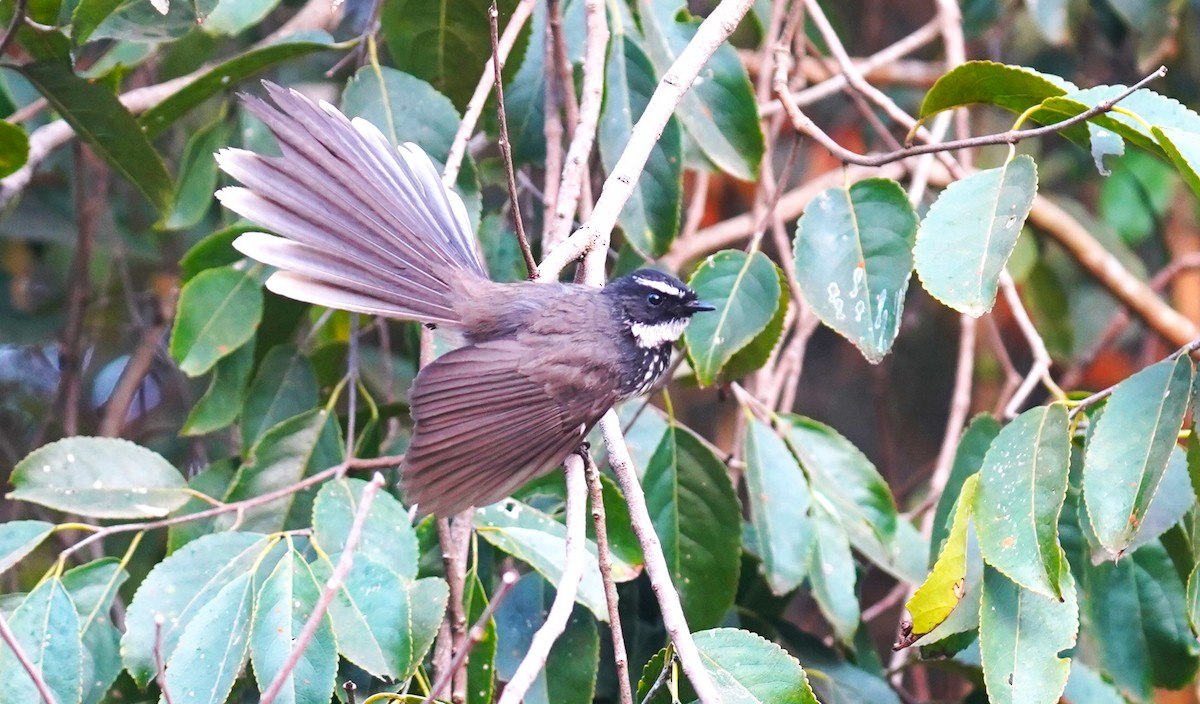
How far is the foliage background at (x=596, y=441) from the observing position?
6.42ft

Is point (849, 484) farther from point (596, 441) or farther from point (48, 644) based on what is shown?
point (48, 644)

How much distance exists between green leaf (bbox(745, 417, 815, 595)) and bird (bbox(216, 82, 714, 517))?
0.31m

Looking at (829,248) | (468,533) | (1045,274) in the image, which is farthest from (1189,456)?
(1045,274)

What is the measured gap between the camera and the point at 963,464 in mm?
2586

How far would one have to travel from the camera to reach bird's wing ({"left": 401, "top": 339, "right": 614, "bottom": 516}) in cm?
207

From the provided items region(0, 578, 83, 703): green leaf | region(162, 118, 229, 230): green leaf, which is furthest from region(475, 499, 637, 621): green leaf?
region(162, 118, 229, 230): green leaf

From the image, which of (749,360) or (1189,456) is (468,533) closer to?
(749,360)

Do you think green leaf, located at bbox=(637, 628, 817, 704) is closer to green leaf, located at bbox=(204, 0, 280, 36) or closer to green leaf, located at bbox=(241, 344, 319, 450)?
green leaf, located at bbox=(241, 344, 319, 450)

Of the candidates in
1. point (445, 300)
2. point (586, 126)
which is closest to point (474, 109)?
point (586, 126)

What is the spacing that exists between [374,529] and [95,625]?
545 millimetres

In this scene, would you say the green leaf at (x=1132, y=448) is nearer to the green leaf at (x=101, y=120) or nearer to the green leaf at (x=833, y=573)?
the green leaf at (x=833, y=573)

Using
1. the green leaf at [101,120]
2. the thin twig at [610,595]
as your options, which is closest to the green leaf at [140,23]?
the green leaf at [101,120]

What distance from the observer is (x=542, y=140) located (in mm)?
3053

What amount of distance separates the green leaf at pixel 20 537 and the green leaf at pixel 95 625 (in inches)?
3.5
